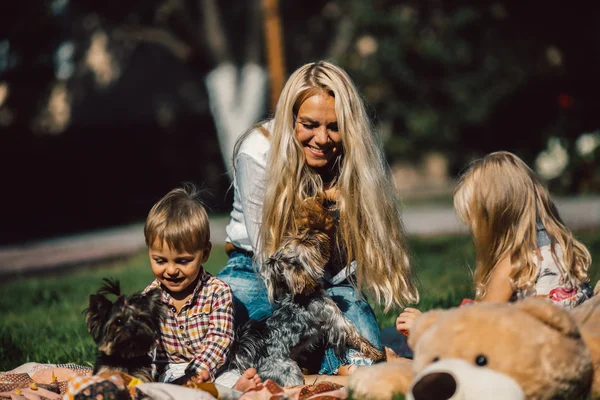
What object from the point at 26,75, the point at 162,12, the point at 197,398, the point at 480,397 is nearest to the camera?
the point at 480,397

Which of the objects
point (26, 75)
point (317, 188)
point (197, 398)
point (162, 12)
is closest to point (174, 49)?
point (162, 12)

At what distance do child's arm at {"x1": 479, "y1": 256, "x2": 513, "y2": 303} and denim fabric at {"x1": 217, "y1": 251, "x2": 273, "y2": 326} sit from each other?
52.8 inches

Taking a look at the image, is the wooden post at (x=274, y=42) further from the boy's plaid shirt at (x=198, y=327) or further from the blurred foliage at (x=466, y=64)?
the boy's plaid shirt at (x=198, y=327)

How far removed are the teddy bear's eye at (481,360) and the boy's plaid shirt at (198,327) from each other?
1502 mm

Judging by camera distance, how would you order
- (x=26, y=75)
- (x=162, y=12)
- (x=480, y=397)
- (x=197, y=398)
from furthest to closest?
(x=162, y=12), (x=26, y=75), (x=197, y=398), (x=480, y=397)

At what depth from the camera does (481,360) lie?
3201mm

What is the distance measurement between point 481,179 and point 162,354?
6.49ft

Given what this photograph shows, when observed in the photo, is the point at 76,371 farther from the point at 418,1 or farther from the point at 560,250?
the point at 418,1

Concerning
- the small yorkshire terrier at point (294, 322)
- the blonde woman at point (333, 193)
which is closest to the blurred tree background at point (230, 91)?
the blonde woman at point (333, 193)

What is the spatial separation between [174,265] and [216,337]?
0.44m

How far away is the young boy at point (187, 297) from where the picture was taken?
13.8ft

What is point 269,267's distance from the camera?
4395mm

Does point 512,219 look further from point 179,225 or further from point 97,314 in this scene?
point 97,314

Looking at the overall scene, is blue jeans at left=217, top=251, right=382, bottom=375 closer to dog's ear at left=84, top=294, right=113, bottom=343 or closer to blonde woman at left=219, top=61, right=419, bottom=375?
blonde woman at left=219, top=61, right=419, bottom=375
